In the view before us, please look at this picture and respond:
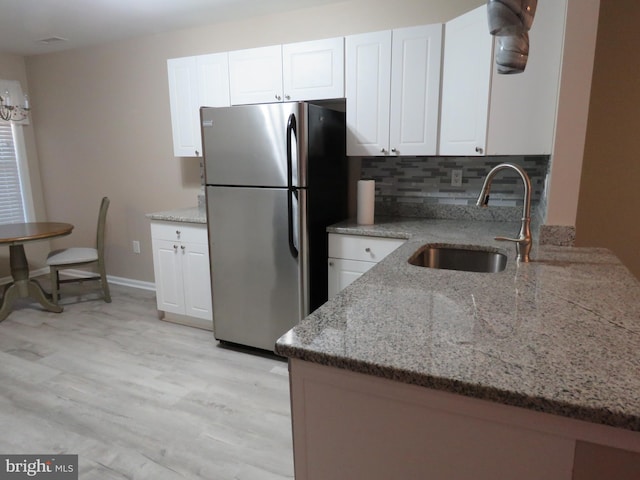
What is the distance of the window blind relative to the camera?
164 inches

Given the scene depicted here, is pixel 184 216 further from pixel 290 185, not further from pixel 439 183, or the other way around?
pixel 439 183

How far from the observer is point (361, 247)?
2475mm

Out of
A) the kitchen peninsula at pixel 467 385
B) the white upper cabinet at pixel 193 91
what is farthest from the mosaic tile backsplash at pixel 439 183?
the kitchen peninsula at pixel 467 385

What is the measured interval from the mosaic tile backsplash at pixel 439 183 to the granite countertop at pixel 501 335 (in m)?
1.11

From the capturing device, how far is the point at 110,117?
395cm

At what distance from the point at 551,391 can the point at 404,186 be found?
226 centimetres

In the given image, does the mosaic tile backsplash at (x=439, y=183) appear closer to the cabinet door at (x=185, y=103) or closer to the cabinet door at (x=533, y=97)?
the cabinet door at (x=533, y=97)

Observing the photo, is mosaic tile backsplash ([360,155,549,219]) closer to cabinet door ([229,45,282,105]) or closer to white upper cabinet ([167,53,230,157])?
cabinet door ([229,45,282,105])

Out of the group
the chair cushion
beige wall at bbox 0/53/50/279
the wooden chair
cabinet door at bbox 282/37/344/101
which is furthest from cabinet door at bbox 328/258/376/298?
beige wall at bbox 0/53/50/279

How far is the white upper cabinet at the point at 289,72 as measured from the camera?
2572 millimetres

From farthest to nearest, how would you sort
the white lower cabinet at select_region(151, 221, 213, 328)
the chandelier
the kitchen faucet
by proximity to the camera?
1. the chandelier
2. the white lower cabinet at select_region(151, 221, 213, 328)
3. the kitchen faucet

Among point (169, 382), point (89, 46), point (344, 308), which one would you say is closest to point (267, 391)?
point (169, 382)

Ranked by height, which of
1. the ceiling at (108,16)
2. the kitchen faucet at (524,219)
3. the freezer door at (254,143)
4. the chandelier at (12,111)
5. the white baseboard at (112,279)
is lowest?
the white baseboard at (112,279)

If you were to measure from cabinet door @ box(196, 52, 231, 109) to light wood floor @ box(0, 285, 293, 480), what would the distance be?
1.75 m
